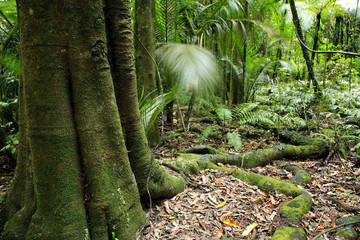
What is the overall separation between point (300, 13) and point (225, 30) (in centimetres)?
550

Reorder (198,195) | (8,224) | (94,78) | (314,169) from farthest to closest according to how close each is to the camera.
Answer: (314,169), (198,195), (8,224), (94,78)

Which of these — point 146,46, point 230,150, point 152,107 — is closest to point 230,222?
point 152,107

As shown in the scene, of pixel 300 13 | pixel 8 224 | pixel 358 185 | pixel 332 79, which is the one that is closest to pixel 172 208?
pixel 8 224

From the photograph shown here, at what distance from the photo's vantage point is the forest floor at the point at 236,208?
5.51 ft

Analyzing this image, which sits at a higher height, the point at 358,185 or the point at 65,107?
the point at 65,107

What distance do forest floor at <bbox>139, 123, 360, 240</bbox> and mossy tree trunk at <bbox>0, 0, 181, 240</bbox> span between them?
386 mm

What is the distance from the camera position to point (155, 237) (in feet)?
5.23

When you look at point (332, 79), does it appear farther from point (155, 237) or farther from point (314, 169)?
point (155, 237)

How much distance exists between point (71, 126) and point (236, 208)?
156 cm

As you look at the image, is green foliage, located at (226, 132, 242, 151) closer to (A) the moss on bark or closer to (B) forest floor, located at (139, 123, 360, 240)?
(B) forest floor, located at (139, 123, 360, 240)

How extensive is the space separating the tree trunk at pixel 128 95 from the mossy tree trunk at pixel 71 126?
14 millimetres

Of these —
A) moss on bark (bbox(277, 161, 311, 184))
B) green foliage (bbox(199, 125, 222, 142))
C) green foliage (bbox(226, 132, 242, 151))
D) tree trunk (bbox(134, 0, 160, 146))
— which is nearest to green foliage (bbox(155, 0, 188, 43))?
tree trunk (bbox(134, 0, 160, 146))

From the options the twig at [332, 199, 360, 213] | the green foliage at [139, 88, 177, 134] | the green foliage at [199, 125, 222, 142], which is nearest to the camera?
the twig at [332, 199, 360, 213]

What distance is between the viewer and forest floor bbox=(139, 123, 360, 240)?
168 cm
